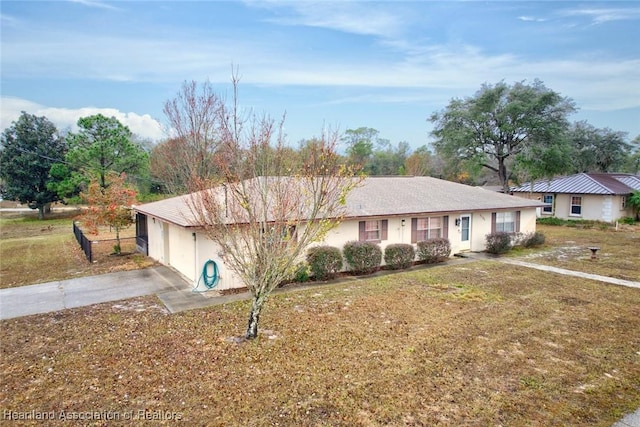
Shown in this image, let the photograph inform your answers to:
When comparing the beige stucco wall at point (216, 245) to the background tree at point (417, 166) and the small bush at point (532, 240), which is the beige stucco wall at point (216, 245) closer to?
the small bush at point (532, 240)

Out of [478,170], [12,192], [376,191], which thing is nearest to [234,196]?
[376,191]

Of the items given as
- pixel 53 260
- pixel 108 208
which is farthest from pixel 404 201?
pixel 53 260

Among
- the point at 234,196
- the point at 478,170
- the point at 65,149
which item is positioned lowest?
the point at 234,196

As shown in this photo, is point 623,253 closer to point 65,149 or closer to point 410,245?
point 410,245

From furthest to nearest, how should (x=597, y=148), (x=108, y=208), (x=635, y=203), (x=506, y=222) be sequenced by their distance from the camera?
(x=597, y=148)
(x=635, y=203)
(x=506, y=222)
(x=108, y=208)

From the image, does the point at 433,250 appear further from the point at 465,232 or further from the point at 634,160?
the point at 634,160

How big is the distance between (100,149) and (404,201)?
28.5 m

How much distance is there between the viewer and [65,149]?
37844 millimetres

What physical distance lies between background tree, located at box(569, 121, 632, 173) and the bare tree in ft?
124

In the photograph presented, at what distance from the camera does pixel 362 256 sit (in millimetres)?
12969

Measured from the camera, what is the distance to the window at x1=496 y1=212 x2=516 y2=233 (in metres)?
17.8

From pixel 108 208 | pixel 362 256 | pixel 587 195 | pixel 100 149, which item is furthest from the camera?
pixel 100 149

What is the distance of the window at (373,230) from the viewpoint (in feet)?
45.5

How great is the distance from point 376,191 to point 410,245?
3.27 meters
